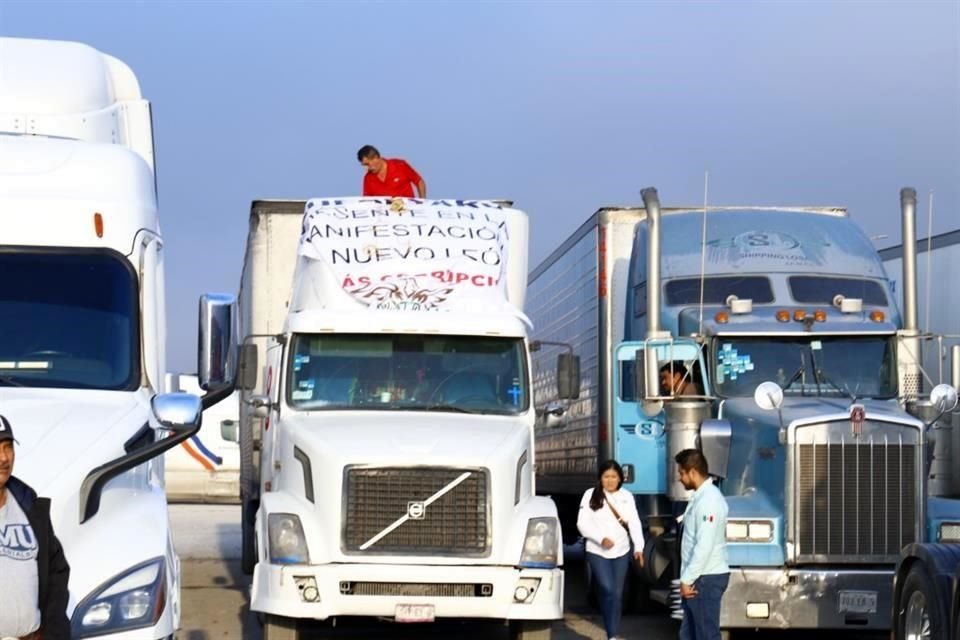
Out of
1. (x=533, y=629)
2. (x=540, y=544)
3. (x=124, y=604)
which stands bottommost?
(x=533, y=629)

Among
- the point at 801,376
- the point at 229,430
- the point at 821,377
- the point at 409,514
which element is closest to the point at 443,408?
the point at 409,514

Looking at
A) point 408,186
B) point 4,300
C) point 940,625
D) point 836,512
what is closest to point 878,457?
point 836,512

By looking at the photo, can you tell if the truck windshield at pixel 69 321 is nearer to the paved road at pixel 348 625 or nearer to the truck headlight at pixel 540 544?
the truck headlight at pixel 540 544

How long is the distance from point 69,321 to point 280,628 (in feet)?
13.9

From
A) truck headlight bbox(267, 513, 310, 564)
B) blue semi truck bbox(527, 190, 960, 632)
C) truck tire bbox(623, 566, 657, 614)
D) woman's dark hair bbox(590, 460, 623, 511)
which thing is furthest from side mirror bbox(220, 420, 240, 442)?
truck headlight bbox(267, 513, 310, 564)

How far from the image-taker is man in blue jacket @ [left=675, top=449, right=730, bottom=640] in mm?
11867

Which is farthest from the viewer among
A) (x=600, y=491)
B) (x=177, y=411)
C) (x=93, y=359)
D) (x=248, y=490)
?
(x=248, y=490)

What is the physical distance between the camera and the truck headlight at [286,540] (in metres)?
12.4

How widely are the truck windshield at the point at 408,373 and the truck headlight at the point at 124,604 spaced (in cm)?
575

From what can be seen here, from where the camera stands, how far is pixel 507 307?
1385cm

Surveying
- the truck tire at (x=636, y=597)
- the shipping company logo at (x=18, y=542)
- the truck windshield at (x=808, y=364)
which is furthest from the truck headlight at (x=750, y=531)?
the shipping company logo at (x=18, y=542)

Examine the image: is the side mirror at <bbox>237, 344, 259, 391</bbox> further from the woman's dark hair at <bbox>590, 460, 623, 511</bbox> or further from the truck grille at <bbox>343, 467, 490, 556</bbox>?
the woman's dark hair at <bbox>590, 460, 623, 511</bbox>

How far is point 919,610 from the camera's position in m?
11.7

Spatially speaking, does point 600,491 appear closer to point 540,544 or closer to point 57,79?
point 540,544
